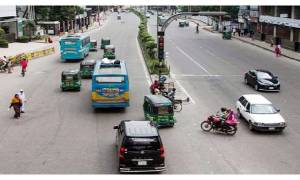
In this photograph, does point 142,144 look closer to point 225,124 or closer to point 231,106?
point 225,124

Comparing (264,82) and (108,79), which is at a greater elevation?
(108,79)

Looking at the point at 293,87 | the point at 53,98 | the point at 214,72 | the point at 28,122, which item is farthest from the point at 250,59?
the point at 28,122

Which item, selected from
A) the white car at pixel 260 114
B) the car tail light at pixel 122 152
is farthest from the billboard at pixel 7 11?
the car tail light at pixel 122 152

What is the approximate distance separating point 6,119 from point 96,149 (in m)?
8.15

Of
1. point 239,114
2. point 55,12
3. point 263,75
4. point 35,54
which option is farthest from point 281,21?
point 55,12

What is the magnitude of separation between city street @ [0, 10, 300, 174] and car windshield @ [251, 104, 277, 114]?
110 cm

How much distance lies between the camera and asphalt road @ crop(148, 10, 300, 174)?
20328 mm

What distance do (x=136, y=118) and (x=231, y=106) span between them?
6.40 m

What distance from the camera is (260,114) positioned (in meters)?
26.1

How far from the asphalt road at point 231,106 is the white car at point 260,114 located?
41 centimetres

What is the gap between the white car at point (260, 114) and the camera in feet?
82.3

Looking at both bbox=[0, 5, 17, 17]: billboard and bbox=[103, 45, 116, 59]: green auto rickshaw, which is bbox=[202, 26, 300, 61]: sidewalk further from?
bbox=[0, 5, 17, 17]: billboard

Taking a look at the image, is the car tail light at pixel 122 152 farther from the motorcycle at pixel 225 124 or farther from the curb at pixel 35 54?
the curb at pixel 35 54

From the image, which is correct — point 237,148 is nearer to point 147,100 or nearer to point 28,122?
point 147,100
